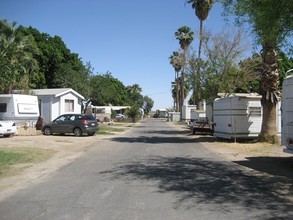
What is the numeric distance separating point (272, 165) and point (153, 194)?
6260 mm

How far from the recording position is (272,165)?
1330cm

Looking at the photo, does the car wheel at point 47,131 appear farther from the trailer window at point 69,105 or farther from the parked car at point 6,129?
the trailer window at point 69,105

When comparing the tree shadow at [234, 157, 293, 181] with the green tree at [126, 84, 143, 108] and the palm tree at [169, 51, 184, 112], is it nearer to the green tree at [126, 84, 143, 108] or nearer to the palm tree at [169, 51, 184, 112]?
the palm tree at [169, 51, 184, 112]

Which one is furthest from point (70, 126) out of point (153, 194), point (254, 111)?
point (153, 194)

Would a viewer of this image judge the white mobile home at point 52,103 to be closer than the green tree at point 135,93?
Yes

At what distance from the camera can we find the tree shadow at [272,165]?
11691 millimetres

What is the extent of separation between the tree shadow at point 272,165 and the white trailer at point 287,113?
0.75 metres

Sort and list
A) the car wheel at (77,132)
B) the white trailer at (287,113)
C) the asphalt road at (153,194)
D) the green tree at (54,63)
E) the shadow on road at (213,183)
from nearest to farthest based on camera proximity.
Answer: the asphalt road at (153,194) < the shadow on road at (213,183) < the white trailer at (287,113) < the car wheel at (77,132) < the green tree at (54,63)

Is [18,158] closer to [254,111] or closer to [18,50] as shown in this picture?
[254,111]

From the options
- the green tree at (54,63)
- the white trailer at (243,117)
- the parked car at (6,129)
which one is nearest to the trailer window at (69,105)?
the green tree at (54,63)

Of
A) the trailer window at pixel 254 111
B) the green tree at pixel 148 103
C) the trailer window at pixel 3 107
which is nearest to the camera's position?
the trailer window at pixel 254 111

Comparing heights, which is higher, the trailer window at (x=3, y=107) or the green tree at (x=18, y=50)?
the green tree at (x=18, y=50)

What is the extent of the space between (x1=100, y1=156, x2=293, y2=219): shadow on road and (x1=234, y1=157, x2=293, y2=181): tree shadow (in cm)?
65

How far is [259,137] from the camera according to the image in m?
22.0
